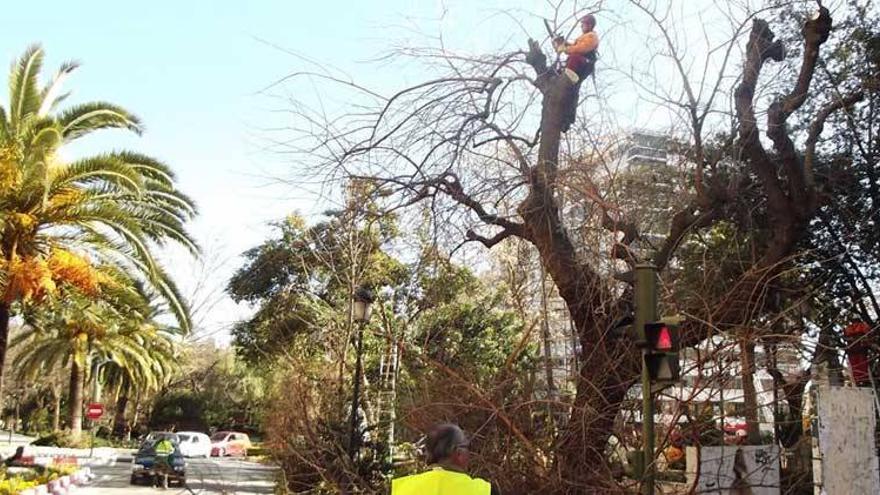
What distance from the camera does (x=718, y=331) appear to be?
845cm

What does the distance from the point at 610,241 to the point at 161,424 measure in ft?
174

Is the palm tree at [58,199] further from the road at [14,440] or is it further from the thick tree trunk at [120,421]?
the thick tree trunk at [120,421]

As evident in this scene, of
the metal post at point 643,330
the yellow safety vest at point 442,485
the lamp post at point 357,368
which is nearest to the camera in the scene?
the yellow safety vest at point 442,485

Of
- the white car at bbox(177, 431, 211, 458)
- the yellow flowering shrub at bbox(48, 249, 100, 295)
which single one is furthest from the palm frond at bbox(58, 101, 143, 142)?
the white car at bbox(177, 431, 211, 458)

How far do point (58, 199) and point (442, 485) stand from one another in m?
14.7

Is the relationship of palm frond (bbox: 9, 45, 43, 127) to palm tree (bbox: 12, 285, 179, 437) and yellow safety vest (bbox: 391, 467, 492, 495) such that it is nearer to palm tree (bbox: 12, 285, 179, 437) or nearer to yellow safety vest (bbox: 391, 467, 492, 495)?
palm tree (bbox: 12, 285, 179, 437)

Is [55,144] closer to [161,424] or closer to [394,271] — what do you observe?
[394,271]

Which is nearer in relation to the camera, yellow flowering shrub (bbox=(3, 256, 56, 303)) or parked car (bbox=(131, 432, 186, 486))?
yellow flowering shrub (bbox=(3, 256, 56, 303))

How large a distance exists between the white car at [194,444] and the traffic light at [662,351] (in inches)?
1403

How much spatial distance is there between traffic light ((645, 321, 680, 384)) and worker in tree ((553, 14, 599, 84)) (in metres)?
3.63

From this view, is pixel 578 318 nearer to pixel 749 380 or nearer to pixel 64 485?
pixel 749 380

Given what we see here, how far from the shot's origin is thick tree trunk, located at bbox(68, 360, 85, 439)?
1399 inches

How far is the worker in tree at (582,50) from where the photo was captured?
9.66 meters

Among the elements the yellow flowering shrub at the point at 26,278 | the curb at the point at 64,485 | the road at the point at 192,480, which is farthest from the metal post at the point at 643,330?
the curb at the point at 64,485
